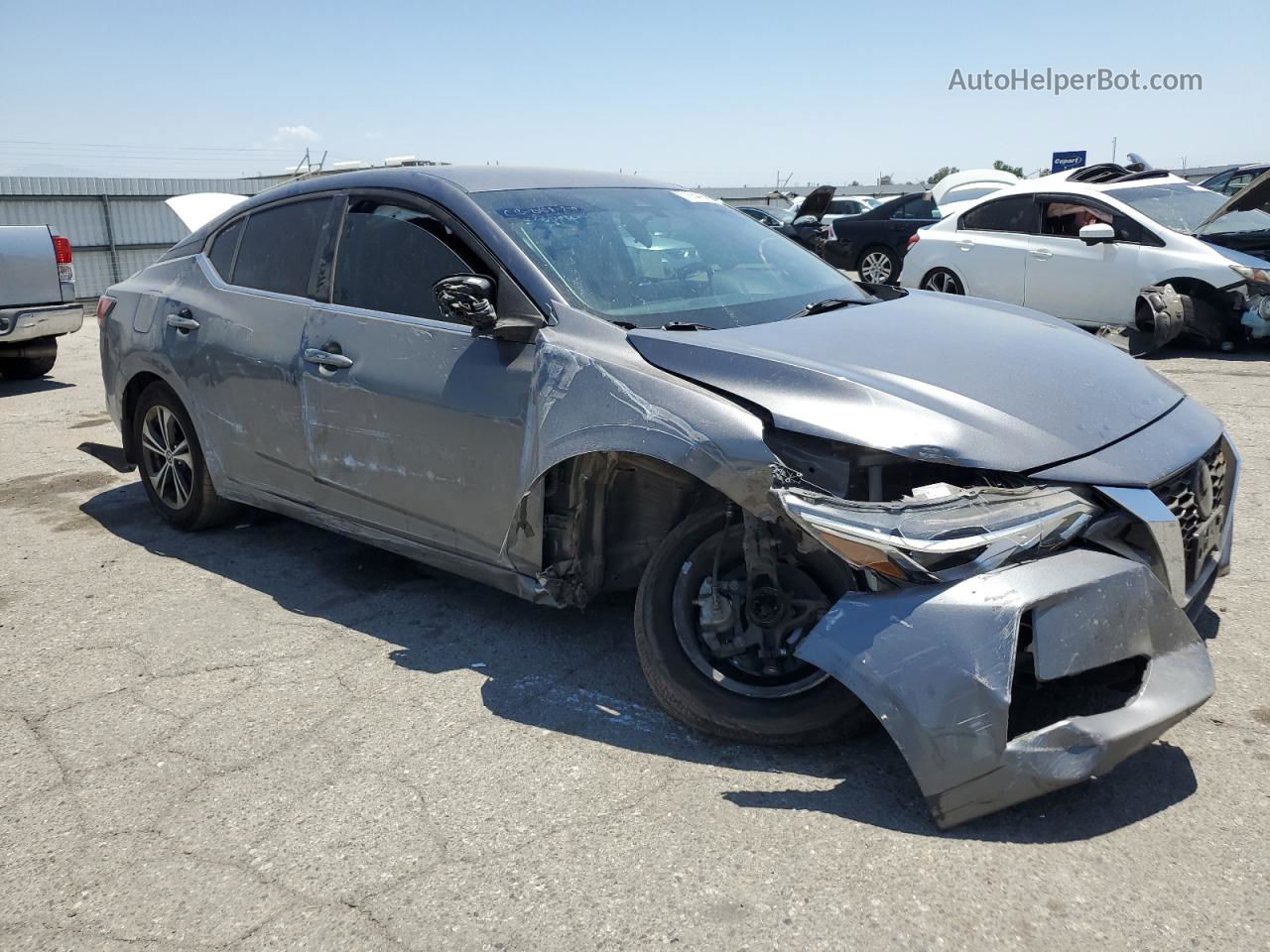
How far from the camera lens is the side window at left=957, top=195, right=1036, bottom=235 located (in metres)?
10.7

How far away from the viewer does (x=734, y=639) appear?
127 inches

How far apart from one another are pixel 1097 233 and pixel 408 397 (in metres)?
7.85

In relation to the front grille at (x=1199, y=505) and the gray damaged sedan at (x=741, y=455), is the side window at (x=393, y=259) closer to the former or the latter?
the gray damaged sedan at (x=741, y=455)

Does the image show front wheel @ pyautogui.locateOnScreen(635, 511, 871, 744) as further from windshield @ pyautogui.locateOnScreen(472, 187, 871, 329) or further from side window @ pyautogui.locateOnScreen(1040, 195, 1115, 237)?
side window @ pyautogui.locateOnScreen(1040, 195, 1115, 237)

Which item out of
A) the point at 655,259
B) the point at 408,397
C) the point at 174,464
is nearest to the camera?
the point at 408,397

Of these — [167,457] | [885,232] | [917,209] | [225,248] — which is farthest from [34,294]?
[917,209]

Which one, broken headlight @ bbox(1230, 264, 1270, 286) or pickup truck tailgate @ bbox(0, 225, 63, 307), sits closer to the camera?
broken headlight @ bbox(1230, 264, 1270, 286)

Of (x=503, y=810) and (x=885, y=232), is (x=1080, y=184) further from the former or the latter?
Result: (x=503, y=810)

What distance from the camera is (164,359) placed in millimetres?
5195

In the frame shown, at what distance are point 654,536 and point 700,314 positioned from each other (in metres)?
0.78

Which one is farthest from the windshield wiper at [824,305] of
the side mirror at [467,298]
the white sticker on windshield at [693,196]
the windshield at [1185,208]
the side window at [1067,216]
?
the side window at [1067,216]

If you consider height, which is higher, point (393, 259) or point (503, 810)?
point (393, 259)

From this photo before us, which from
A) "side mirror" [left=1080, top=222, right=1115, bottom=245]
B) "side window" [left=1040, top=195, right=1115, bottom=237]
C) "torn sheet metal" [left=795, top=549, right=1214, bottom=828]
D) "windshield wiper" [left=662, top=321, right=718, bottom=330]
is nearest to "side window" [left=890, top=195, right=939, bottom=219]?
"side window" [left=1040, top=195, right=1115, bottom=237]

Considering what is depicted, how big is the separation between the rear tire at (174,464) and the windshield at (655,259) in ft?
7.20
